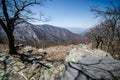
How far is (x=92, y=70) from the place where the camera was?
16.3 feet

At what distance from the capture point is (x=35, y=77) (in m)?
5.91

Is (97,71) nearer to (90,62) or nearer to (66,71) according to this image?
(90,62)

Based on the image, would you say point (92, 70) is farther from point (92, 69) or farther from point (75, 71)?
point (75, 71)

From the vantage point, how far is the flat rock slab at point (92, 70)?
4.56 meters

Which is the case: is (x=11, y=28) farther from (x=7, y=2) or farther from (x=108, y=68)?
(x=108, y=68)

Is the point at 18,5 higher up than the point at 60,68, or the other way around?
the point at 18,5

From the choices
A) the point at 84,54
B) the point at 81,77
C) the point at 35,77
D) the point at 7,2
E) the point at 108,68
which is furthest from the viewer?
the point at 7,2

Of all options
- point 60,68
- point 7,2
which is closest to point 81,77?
point 60,68

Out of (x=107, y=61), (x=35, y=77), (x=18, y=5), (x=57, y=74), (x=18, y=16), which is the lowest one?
(x=35, y=77)

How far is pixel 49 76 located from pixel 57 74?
1.20 feet

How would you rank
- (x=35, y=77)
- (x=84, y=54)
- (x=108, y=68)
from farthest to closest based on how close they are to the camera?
(x=84, y=54), (x=35, y=77), (x=108, y=68)

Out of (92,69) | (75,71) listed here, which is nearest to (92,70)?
(92,69)

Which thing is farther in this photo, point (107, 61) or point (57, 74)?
point (107, 61)

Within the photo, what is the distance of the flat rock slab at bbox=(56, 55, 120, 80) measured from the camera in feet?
15.0
